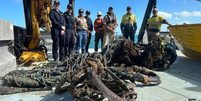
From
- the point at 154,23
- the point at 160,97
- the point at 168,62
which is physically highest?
the point at 154,23

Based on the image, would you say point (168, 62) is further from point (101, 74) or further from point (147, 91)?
point (101, 74)

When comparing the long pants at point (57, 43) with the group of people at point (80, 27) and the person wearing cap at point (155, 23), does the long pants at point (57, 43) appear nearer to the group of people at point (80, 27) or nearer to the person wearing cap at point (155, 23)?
the group of people at point (80, 27)

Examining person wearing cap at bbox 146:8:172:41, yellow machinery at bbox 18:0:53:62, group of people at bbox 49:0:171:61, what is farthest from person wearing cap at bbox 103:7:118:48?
yellow machinery at bbox 18:0:53:62

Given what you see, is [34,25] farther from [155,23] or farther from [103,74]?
[155,23]

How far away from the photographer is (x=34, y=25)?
4609 millimetres

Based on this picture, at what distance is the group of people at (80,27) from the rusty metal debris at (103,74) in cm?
130

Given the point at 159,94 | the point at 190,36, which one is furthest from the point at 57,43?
the point at 190,36

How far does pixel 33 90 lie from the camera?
7.45ft

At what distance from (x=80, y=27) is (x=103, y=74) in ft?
11.7

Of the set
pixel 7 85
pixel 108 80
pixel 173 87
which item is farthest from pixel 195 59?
pixel 7 85

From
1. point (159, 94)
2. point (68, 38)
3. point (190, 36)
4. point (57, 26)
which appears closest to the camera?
→ point (159, 94)

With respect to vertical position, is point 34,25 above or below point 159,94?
above

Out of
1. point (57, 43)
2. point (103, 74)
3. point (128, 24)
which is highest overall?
point (128, 24)

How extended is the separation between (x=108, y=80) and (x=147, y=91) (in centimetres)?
96
